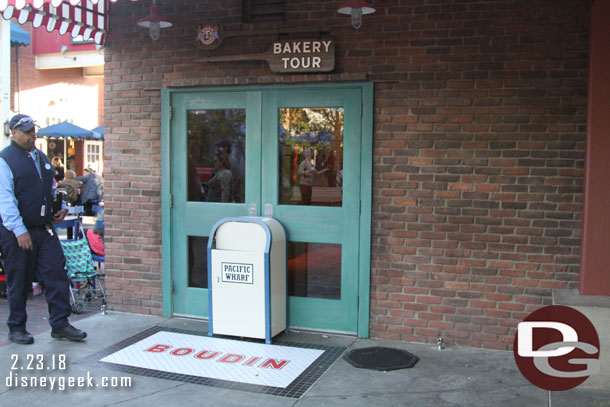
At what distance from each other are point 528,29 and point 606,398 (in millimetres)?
3326

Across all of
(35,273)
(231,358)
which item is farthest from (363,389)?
(35,273)

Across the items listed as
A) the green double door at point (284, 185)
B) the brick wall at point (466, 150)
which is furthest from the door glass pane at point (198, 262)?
the brick wall at point (466, 150)

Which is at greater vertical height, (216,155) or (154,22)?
(154,22)

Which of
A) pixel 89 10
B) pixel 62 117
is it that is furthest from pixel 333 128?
pixel 62 117

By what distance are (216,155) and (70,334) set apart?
2.42m

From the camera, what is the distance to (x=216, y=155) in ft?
22.3

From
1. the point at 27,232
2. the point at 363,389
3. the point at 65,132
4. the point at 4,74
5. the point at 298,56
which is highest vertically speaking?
the point at 4,74

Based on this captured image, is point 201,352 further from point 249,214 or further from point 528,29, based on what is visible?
point 528,29

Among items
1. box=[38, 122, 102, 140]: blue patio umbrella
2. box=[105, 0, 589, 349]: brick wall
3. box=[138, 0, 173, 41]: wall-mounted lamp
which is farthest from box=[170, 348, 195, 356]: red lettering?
box=[38, 122, 102, 140]: blue patio umbrella

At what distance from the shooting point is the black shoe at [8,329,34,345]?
5965 millimetres

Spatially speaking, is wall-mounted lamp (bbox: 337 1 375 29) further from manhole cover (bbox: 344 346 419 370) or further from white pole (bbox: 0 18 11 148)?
white pole (bbox: 0 18 11 148)

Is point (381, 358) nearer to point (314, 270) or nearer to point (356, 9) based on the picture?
point (314, 270)

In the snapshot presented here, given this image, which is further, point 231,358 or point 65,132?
point 65,132

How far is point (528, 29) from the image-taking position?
18.6 feet
